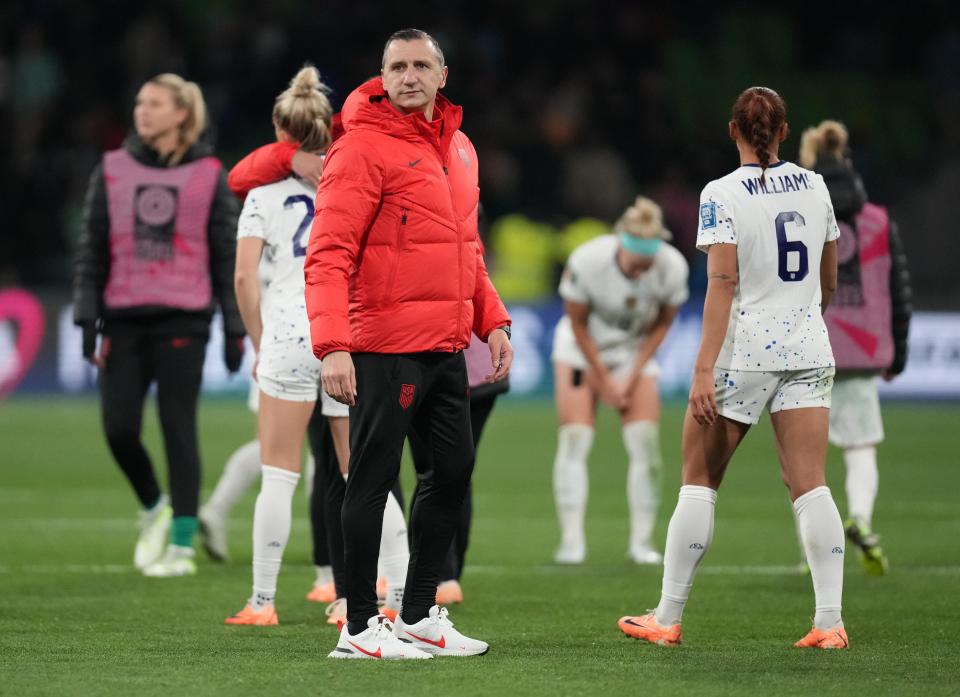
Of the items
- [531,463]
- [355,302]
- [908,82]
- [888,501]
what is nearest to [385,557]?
[355,302]

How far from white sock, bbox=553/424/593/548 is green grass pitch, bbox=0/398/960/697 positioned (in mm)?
241

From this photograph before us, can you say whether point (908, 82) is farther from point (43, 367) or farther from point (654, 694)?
point (654, 694)

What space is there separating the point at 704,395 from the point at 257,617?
2.11 meters

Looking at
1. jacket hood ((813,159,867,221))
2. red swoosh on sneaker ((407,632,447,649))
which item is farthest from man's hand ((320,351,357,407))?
jacket hood ((813,159,867,221))

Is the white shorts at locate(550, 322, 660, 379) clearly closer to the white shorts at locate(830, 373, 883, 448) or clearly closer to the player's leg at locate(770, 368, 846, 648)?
the white shorts at locate(830, 373, 883, 448)

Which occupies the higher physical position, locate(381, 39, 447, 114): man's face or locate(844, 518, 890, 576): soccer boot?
locate(381, 39, 447, 114): man's face

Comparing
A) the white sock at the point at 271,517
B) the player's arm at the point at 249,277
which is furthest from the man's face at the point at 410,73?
the white sock at the point at 271,517

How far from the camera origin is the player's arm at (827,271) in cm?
629

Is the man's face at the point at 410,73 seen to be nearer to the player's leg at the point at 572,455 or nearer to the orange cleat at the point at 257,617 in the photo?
the orange cleat at the point at 257,617

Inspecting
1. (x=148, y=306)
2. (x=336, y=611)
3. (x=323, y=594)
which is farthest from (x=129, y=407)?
(x=336, y=611)

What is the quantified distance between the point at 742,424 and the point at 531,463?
8279 millimetres

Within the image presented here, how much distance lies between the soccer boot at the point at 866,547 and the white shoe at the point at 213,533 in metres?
3.40

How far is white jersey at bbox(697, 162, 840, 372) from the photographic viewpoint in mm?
6059

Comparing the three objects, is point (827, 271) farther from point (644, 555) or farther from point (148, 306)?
point (148, 306)
